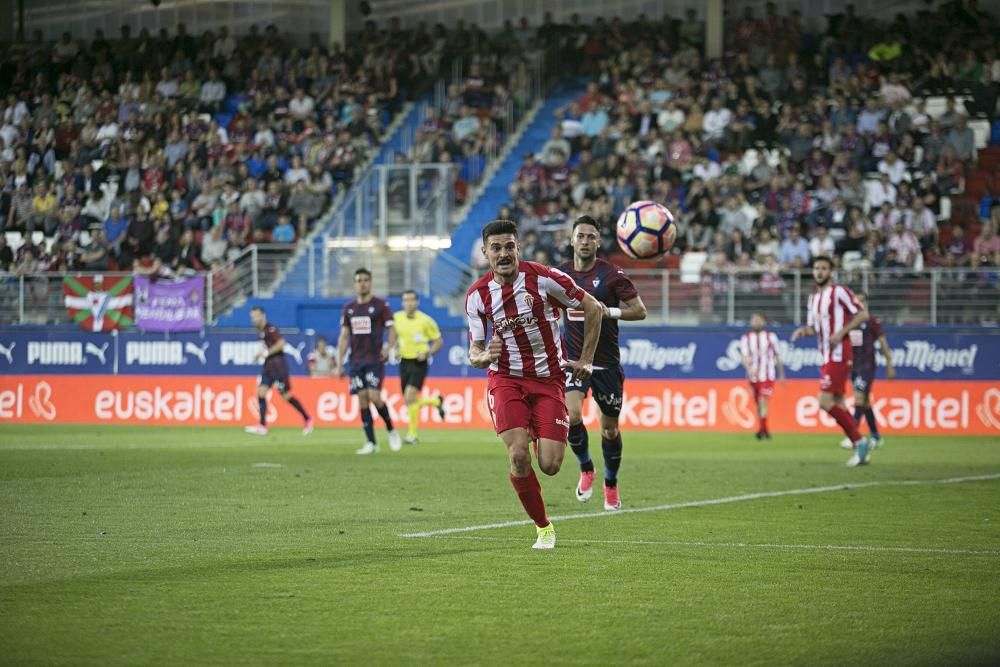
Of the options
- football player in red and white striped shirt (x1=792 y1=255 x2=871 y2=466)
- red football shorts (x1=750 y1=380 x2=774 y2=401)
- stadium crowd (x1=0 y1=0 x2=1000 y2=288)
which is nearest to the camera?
football player in red and white striped shirt (x1=792 y1=255 x2=871 y2=466)

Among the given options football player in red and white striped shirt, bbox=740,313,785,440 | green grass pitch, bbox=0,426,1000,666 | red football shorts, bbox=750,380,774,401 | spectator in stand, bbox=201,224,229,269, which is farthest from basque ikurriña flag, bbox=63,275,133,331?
green grass pitch, bbox=0,426,1000,666

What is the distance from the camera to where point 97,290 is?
104 feet

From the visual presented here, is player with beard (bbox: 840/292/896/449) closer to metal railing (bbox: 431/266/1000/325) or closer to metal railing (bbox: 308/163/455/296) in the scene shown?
metal railing (bbox: 431/266/1000/325)

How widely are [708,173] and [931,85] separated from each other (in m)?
4.94

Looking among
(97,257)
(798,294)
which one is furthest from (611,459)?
(97,257)

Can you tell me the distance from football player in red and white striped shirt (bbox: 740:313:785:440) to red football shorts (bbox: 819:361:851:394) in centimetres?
698

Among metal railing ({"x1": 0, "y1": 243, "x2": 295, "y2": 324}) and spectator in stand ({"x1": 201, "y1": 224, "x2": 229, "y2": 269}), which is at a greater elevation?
spectator in stand ({"x1": 201, "y1": 224, "x2": 229, "y2": 269})

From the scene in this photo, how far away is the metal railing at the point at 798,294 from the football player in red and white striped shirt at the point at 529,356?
1711 centimetres

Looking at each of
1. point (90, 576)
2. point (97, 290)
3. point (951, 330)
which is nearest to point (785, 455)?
point (951, 330)

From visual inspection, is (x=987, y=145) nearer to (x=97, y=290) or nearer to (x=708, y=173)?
(x=708, y=173)

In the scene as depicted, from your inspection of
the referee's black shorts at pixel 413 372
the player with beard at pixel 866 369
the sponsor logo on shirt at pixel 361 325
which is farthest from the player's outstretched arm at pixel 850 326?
the referee's black shorts at pixel 413 372

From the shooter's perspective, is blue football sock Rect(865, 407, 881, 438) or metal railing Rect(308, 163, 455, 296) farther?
metal railing Rect(308, 163, 455, 296)

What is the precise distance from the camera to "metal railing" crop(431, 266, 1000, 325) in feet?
86.2

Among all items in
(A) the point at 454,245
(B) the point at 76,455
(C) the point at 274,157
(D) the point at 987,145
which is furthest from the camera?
(C) the point at 274,157
